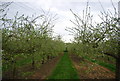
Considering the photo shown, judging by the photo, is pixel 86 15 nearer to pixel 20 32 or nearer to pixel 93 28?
pixel 93 28

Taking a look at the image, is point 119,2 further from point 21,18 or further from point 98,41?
point 21,18

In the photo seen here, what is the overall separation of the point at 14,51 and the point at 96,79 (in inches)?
266

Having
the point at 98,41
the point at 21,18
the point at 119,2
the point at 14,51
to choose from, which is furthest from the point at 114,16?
the point at 14,51

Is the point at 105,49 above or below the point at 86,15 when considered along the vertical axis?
below


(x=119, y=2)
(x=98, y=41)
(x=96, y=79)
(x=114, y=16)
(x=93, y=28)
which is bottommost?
(x=96, y=79)

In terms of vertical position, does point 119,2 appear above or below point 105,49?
above

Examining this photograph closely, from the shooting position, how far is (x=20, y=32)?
18.4ft

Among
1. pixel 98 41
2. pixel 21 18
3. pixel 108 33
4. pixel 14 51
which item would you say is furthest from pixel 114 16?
pixel 14 51

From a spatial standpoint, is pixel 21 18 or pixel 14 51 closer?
pixel 14 51

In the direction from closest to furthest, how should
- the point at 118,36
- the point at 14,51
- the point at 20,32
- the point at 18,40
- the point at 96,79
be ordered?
the point at 118,36 < the point at 14,51 < the point at 20,32 < the point at 18,40 < the point at 96,79

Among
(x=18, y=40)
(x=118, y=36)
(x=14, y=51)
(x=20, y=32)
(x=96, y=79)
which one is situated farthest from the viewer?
(x=96, y=79)

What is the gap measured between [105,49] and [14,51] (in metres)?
4.01

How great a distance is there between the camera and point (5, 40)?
16.0 ft

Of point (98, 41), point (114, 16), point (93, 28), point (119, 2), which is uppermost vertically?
point (119, 2)
